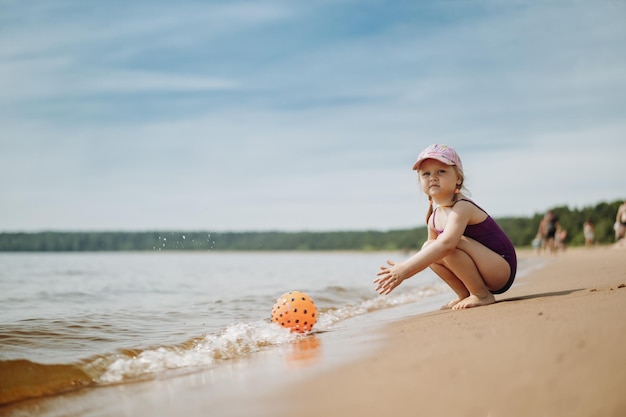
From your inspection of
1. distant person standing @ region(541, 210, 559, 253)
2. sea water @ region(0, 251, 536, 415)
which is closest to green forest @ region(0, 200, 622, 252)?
sea water @ region(0, 251, 536, 415)

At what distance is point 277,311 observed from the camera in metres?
5.49

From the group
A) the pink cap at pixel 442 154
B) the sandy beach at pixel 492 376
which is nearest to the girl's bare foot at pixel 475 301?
the pink cap at pixel 442 154

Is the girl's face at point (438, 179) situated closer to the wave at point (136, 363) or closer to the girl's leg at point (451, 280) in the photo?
the girl's leg at point (451, 280)

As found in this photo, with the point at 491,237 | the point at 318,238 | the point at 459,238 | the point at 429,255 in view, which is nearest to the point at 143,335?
the point at 429,255

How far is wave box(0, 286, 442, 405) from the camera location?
12.6 feet

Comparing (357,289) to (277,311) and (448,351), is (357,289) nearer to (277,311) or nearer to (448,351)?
(277,311)

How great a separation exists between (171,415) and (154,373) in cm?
152

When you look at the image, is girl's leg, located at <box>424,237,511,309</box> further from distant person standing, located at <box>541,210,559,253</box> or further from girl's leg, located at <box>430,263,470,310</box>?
distant person standing, located at <box>541,210,559,253</box>

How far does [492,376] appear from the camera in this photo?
2459mm

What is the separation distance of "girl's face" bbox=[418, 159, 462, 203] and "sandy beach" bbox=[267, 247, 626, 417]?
6.12ft

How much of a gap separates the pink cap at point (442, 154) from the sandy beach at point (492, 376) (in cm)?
188

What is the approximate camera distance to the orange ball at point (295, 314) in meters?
5.39

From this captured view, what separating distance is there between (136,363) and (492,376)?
2.86 meters

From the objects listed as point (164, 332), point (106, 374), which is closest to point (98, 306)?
point (164, 332)
